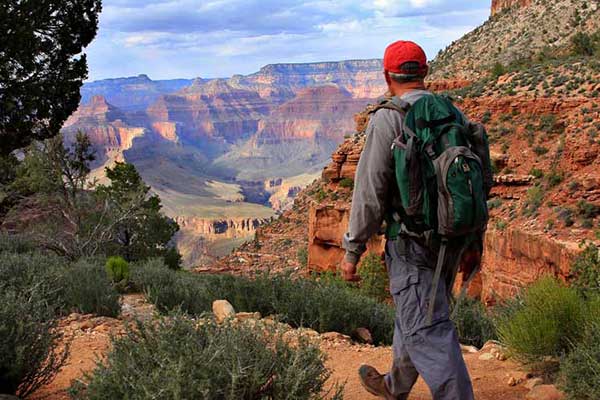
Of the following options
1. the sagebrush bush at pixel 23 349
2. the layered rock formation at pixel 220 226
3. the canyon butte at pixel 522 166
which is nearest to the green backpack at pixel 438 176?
the sagebrush bush at pixel 23 349

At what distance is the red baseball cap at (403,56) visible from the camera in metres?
3.04

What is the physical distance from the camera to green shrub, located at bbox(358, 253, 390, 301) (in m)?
17.3

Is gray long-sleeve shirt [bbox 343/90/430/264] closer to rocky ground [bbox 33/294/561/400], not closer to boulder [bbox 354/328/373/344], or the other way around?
rocky ground [bbox 33/294/561/400]

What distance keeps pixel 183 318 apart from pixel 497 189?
1618 centimetres

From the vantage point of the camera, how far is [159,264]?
39.0 feet

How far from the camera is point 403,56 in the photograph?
304 centimetres

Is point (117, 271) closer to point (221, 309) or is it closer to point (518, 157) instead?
point (221, 309)

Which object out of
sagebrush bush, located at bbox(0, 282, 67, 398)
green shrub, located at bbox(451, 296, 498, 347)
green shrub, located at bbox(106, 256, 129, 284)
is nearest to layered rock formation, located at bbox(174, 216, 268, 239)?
green shrub, located at bbox(106, 256, 129, 284)

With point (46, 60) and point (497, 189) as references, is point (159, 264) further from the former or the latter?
point (497, 189)

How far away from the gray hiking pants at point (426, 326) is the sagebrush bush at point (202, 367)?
0.47m

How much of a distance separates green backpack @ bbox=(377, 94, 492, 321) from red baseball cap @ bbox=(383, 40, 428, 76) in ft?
0.69

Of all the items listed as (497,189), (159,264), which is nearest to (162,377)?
(159,264)

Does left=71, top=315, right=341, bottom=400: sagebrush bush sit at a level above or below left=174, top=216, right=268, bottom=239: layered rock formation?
above

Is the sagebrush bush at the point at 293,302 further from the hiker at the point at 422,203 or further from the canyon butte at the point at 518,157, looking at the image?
the canyon butte at the point at 518,157
